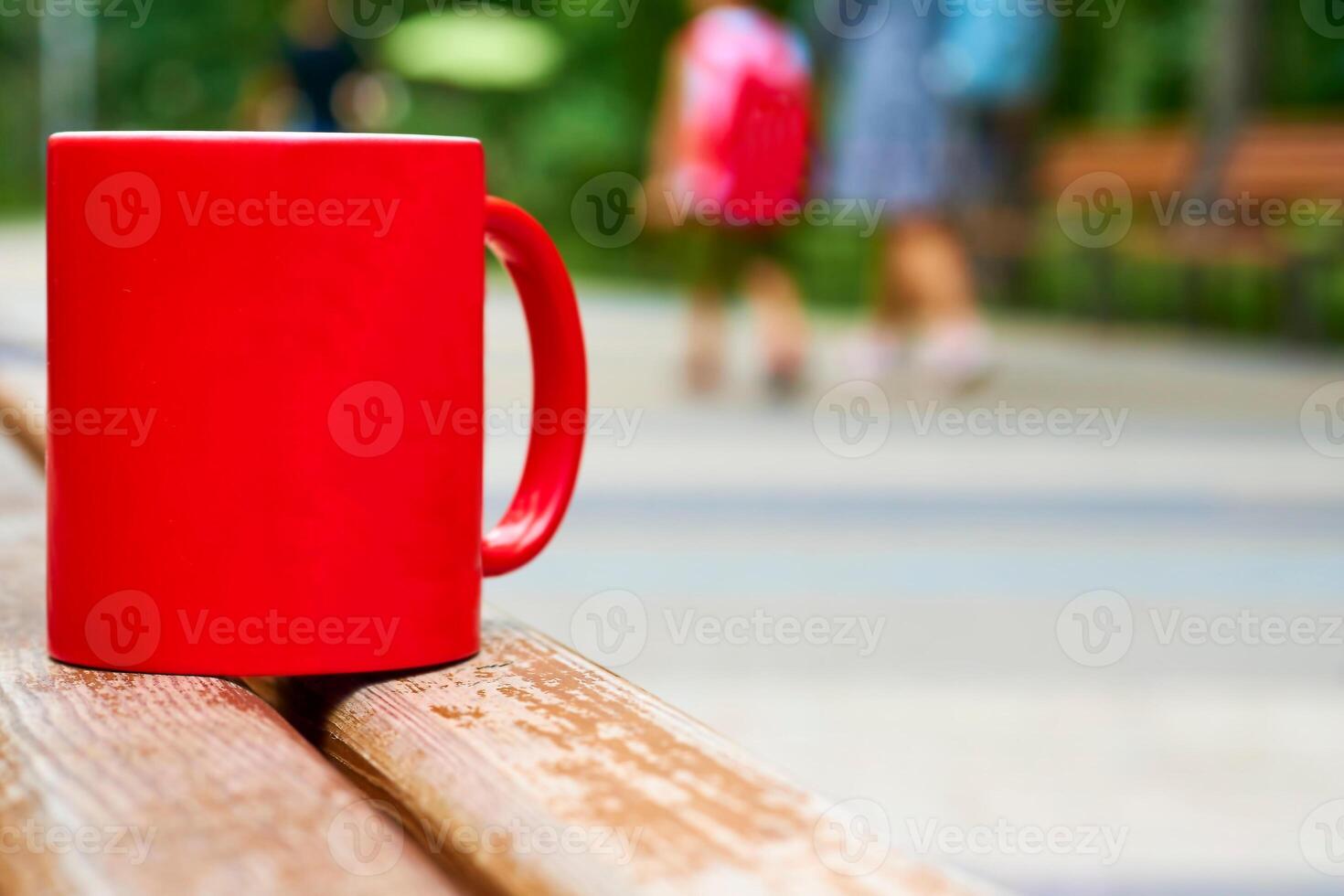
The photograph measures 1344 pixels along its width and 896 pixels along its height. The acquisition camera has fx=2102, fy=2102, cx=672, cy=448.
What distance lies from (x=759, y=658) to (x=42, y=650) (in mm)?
2743

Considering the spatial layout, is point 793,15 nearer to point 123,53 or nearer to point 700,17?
point 700,17

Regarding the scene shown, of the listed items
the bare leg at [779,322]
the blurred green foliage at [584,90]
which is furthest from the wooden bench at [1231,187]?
the bare leg at [779,322]

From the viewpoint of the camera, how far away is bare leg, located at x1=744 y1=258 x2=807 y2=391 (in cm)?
720

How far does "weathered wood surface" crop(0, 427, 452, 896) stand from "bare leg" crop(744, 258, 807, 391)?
632 cm

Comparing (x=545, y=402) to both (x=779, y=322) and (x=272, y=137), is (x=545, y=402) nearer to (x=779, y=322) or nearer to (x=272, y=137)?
(x=272, y=137)

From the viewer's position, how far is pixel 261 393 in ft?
2.92

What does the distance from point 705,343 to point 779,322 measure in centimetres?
33

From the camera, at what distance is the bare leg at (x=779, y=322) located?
7.20 meters

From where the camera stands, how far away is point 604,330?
10.4m

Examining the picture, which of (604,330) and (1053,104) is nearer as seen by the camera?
(604,330)

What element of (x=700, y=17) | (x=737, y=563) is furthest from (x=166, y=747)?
(x=700, y=17)

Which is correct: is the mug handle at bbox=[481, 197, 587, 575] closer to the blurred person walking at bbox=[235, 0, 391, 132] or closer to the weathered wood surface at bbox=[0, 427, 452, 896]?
the weathered wood surface at bbox=[0, 427, 452, 896]

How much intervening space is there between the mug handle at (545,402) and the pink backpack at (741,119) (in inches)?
237

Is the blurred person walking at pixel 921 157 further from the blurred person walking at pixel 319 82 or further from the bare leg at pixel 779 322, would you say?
Result: the blurred person walking at pixel 319 82
